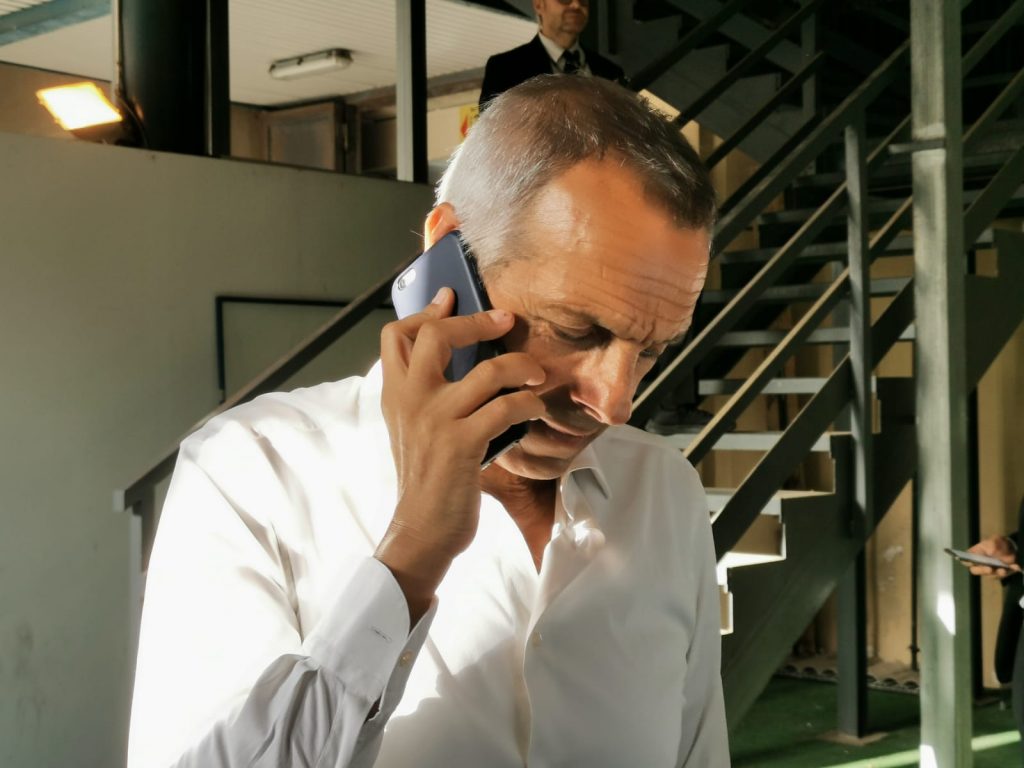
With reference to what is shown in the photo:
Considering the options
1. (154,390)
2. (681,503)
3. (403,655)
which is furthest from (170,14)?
(403,655)

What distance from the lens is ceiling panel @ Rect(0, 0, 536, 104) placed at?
7.45 m

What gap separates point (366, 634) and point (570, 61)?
385cm

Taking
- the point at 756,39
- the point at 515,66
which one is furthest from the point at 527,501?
the point at 756,39

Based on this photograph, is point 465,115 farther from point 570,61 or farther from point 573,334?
point 573,334

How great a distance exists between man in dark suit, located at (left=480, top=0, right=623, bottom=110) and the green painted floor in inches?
116

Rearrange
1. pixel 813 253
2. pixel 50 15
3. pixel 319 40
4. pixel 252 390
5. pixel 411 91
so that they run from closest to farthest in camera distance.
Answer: pixel 252 390
pixel 813 253
pixel 411 91
pixel 50 15
pixel 319 40

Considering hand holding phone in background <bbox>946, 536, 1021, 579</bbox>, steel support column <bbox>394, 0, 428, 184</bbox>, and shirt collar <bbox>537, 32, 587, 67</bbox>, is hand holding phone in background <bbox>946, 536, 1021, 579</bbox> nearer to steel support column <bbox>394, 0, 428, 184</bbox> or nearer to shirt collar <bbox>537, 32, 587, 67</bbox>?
shirt collar <bbox>537, 32, 587, 67</bbox>

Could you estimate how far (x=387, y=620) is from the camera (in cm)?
94

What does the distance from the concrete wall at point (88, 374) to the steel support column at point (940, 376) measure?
200cm

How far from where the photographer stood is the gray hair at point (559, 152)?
115 cm

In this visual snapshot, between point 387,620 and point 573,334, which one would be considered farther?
point 573,334

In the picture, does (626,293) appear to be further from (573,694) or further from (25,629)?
(25,629)

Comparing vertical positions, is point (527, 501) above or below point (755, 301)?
below

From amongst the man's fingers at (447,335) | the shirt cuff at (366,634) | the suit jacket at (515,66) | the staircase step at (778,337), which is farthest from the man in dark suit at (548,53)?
the shirt cuff at (366,634)
